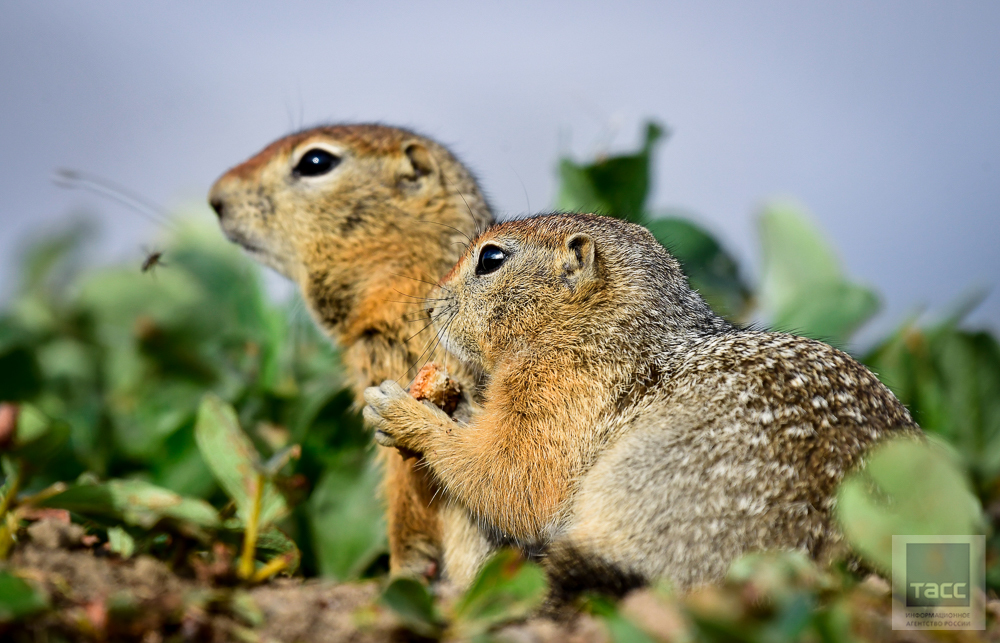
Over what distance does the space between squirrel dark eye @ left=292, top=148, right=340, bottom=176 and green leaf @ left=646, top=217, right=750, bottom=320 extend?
128cm

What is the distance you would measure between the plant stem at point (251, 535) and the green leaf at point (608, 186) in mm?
2024

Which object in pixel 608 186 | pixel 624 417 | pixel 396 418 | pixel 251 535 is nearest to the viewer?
pixel 251 535

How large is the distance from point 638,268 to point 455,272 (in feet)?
1.82

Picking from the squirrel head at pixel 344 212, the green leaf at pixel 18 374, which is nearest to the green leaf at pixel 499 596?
the squirrel head at pixel 344 212

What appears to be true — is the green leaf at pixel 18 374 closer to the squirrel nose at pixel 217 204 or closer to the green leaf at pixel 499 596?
the squirrel nose at pixel 217 204

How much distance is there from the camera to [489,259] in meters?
2.65

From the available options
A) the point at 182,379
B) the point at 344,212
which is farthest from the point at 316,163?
the point at 182,379

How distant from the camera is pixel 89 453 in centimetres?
274

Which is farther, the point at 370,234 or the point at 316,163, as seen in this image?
the point at 316,163

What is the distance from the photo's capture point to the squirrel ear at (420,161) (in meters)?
3.35

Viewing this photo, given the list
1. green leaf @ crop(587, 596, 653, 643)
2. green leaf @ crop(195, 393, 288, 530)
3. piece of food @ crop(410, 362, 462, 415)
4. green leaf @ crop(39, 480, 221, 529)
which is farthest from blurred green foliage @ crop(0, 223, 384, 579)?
green leaf @ crop(587, 596, 653, 643)

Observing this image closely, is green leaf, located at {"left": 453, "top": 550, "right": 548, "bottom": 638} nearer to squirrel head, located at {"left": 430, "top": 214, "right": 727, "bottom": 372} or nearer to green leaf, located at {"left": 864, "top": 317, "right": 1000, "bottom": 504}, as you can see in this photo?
squirrel head, located at {"left": 430, "top": 214, "right": 727, "bottom": 372}

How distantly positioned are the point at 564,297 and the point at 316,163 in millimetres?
1246

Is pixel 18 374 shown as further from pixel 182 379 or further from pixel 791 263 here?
pixel 791 263
